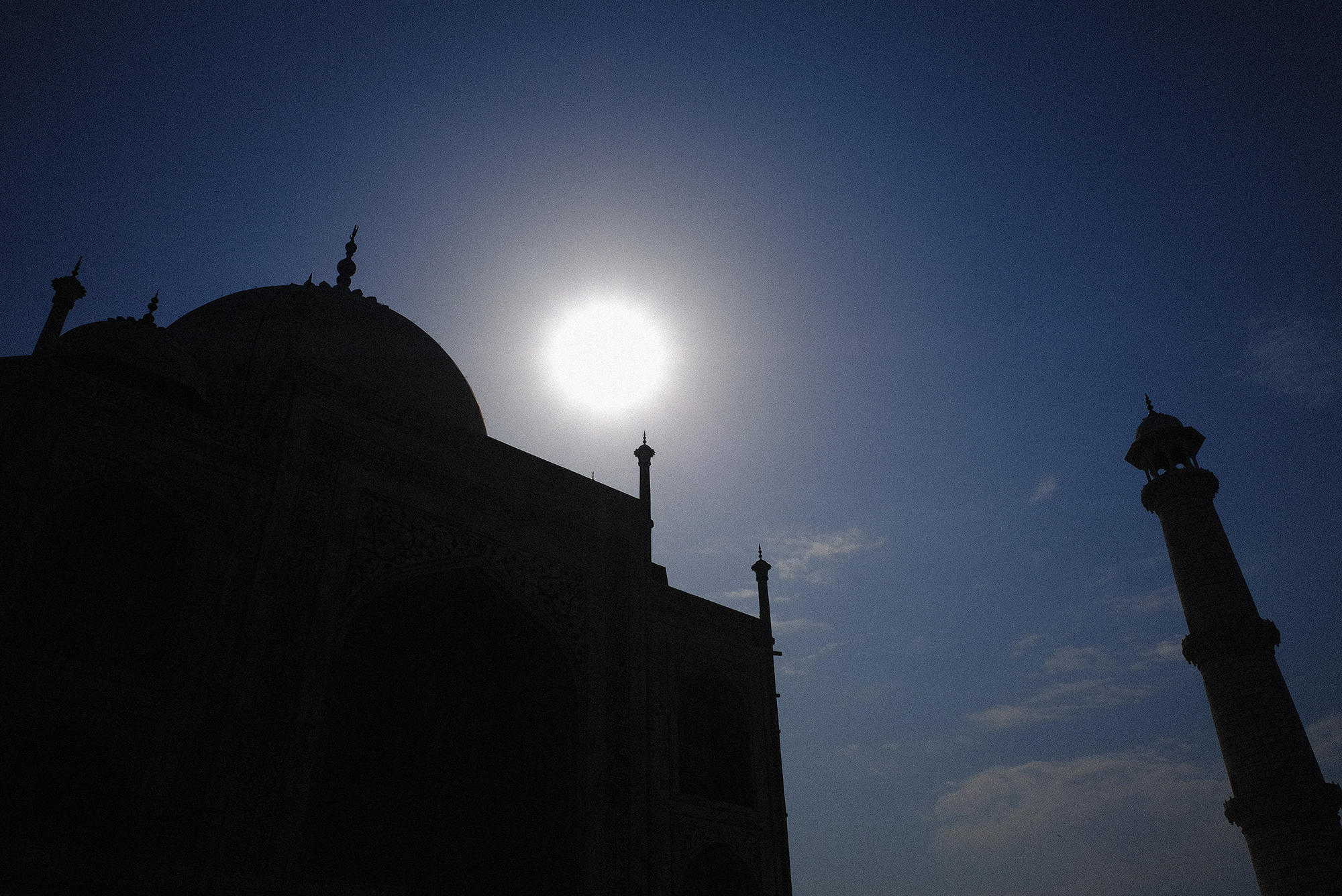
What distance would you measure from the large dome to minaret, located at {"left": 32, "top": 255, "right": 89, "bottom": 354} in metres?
3.70

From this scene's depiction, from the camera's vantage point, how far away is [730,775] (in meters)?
14.2

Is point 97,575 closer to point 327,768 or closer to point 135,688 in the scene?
point 135,688

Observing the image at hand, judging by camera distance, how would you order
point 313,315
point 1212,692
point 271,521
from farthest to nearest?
point 1212,692 → point 313,315 → point 271,521

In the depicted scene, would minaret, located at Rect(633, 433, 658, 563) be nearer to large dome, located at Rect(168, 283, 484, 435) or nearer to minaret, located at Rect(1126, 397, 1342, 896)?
large dome, located at Rect(168, 283, 484, 435)

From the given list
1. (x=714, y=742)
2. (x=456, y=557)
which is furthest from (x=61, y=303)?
(x=714, y=742)

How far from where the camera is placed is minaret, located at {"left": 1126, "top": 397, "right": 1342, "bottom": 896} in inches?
645

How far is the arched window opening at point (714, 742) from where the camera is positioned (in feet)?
45.7

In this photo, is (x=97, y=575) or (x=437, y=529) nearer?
(x=97, y=575)

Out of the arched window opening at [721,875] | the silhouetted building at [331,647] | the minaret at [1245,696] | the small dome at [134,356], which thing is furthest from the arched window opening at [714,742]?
the minaret at [1245,696]

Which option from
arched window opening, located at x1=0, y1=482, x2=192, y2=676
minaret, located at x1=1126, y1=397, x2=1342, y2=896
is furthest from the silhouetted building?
minaret, located at x1=1126, y1=397, x2=1342, y2=896

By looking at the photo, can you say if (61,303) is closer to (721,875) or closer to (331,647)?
(331,647)

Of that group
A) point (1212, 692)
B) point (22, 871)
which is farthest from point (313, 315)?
point (1212, 692)

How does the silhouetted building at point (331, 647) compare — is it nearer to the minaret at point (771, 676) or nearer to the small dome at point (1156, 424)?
the minaret at point (771, 676)

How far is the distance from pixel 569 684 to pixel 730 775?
3566 millimetres
